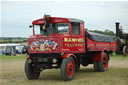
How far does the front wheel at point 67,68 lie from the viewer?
34.6ft

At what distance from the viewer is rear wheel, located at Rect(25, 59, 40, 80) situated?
1145 cm

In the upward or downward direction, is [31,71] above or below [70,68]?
below

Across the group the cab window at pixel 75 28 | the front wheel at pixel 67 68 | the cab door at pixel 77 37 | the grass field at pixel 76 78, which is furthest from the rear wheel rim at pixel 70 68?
the cab window at pixel 75 28

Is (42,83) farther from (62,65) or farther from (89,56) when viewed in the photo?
(89,56)

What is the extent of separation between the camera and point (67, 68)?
423 inches

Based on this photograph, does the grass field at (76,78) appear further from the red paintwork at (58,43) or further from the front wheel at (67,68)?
the red paintwork at (58,43)

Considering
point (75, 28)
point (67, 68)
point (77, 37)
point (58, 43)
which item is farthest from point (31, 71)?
point (75, 28)

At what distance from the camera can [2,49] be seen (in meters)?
57.6

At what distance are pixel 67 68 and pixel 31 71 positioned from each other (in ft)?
5.97

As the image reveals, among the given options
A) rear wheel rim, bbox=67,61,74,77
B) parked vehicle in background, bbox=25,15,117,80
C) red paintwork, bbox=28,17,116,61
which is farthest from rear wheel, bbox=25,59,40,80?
rear wheel rim, bbox=67,61,74,77

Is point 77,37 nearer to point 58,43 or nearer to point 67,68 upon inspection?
point 58,43

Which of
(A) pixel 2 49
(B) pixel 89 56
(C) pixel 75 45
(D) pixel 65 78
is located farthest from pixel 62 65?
(A) pixel 2 49

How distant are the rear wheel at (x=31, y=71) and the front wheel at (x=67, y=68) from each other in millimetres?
1578

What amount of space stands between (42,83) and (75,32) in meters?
2.88
